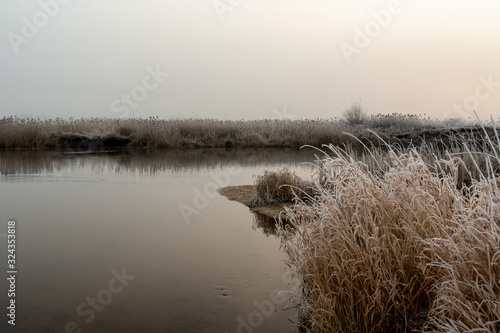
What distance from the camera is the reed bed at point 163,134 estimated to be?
71.1 feet

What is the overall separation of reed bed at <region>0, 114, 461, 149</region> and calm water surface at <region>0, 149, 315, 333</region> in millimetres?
9655

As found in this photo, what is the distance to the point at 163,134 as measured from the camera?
77.3 ft

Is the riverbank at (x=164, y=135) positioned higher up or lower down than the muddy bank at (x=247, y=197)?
higher up

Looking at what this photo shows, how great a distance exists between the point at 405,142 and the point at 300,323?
16.7m

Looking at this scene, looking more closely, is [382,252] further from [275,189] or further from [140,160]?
[140,160]

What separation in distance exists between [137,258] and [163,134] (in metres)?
17.9

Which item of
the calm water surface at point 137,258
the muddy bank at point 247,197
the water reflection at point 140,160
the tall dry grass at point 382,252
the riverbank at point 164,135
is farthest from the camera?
the riverbank at point 164,135

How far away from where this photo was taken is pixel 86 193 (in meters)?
10.8

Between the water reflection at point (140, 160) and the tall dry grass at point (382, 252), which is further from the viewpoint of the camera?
the water reflection at point (140, 160)

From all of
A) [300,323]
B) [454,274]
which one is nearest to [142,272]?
[300,323]

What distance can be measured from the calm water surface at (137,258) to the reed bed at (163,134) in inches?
380

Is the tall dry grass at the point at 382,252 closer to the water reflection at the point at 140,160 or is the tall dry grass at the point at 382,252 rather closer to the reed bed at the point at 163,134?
the water reflection at the point at 140,160

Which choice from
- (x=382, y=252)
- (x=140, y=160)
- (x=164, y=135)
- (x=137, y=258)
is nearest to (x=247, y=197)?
(x=137, y=258)

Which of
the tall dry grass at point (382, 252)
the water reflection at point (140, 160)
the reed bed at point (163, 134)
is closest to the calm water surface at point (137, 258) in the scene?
the tall dry grass at point (382, 252)
